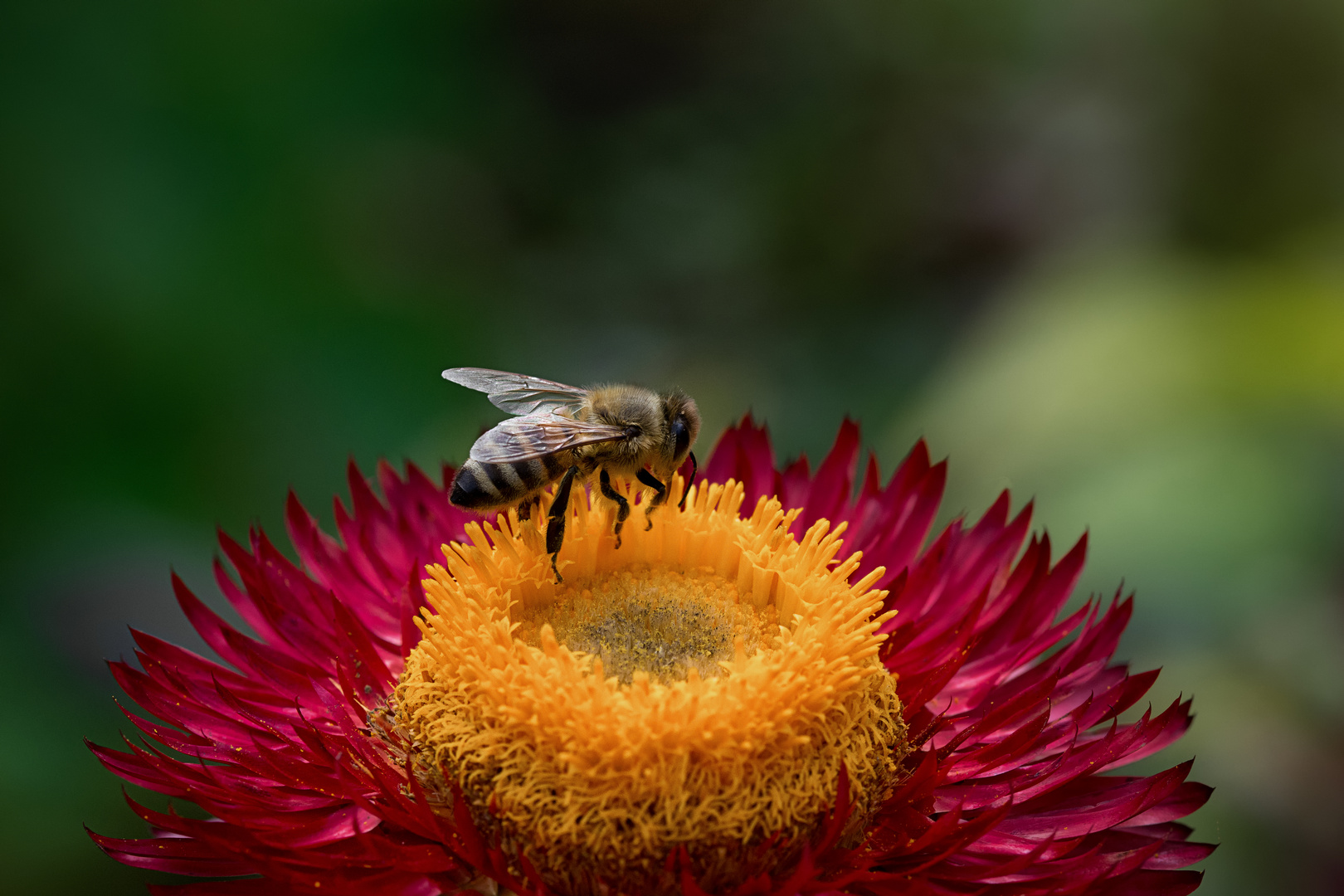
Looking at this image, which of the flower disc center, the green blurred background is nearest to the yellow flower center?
the flower disc center

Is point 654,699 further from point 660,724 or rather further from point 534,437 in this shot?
point 534,437

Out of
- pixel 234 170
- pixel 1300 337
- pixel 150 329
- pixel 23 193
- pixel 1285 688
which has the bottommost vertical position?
pixel 1285 688

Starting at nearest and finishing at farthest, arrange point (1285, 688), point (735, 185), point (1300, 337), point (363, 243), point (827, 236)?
point (1285, 688) → point (1300, 337) → point (363, 243) → point (827, 236) → point (735, 185)

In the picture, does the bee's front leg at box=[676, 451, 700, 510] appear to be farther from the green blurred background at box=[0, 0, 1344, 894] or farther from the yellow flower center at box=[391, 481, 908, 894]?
the green blurred background at box=[0, 0, 1344, 894]

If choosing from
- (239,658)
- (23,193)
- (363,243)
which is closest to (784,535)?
(239,658)

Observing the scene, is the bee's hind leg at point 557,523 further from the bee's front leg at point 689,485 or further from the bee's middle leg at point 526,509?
the bee's front leg at point 689,485

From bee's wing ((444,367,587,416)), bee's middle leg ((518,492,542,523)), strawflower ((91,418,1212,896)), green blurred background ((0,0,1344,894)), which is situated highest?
green blurred background ((0,0,1344,894))

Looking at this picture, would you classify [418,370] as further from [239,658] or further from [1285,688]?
[1285,688]
